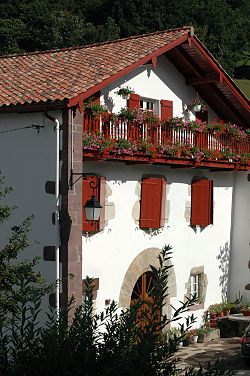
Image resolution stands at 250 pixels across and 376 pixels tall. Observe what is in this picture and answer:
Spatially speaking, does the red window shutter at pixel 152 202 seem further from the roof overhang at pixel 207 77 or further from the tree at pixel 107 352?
the tree at pixel 107 352

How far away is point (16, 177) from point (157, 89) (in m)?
5.64

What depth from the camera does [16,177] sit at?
544 inches

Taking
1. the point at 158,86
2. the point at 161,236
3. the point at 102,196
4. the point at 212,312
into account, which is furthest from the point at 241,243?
the point at 102,196

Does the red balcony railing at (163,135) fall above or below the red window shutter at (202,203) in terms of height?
above

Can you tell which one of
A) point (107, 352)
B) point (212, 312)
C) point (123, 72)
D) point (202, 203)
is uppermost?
point (123, 72)

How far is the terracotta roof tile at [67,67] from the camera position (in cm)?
1388

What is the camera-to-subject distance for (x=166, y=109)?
1767 cm

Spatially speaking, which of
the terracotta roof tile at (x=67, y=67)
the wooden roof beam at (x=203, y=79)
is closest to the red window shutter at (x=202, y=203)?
the wooden roof beam at (x=203, y=79)

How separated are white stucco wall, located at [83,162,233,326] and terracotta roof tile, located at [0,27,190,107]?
199 cm

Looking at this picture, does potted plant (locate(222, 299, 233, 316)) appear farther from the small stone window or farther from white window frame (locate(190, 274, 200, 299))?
white window frame (locate(190, 274, 200, 299))

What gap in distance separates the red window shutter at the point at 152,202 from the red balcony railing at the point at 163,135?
1.17m

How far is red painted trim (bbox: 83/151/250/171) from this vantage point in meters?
14.2

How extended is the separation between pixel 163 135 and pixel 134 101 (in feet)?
4.02

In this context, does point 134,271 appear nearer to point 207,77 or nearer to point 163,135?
point 163,135
